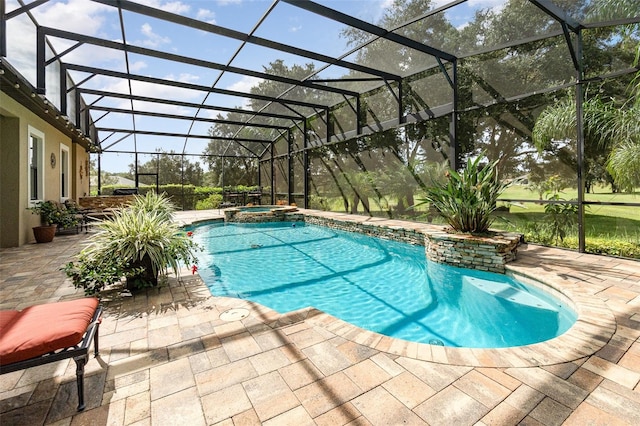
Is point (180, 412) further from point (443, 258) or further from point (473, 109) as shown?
point (473, 109)

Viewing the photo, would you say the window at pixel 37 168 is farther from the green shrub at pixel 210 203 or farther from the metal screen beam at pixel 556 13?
the metal screen beam at pixel 556 13

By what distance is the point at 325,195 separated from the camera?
12219 millimetres

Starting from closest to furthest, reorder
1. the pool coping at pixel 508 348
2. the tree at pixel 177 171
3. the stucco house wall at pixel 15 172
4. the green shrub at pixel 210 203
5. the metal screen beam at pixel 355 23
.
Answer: the pool coping at pixel 508 348 < the metal screen beam at pixel 355 23 < the stucco house wall at pixel 15 172 < the green shrub at pixel 210 203 < the tree at pixel 177 171

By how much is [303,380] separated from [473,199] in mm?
4624

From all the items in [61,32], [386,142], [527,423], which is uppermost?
[61,32]

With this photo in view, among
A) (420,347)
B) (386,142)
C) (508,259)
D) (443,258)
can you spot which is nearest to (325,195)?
(386,142)

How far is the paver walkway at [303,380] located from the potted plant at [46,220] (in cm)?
536

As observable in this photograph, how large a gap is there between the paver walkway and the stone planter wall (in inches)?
68.0

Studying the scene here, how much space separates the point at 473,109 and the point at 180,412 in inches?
297

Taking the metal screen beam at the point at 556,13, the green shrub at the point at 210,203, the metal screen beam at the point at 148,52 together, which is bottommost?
the green shrub at the point at 210,203

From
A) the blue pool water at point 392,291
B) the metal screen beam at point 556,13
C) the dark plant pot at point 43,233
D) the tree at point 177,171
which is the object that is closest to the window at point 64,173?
the dark plant pot at point 43,233

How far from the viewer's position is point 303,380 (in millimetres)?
1818

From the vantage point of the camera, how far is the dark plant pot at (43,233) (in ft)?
20.7

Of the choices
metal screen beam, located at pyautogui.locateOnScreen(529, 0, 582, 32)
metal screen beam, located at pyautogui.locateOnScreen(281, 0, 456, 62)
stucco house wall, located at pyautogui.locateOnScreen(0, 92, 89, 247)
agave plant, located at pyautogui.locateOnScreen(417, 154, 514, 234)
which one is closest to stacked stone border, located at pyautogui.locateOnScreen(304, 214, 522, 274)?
agave plant, located at pyautogui.locateOnScreen(417, 154, 514, 234)
